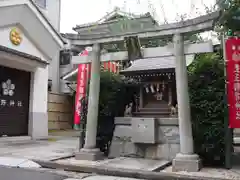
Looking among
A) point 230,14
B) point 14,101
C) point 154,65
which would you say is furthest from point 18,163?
point 14,101

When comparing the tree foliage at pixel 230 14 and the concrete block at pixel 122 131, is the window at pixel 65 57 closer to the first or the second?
the concrete block at pixel 122 131

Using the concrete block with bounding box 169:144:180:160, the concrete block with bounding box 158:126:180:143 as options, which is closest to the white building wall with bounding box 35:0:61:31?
the concrete block with bounding box 158:126:180:143

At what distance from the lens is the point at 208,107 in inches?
303

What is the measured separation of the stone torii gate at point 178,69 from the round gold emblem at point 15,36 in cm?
596

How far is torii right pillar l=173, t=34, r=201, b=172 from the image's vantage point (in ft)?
23.0

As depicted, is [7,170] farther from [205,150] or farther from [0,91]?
[0,91]

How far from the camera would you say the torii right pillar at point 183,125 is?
702cm

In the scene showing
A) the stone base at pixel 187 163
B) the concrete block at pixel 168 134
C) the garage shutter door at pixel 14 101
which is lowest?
the stone base at pixel 187 163

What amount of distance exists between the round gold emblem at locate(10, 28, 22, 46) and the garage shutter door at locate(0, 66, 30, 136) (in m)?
1.33

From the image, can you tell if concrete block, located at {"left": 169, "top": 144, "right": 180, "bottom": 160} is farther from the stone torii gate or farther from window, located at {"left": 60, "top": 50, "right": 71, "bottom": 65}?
window, located at {"left": 60, "top": 50, "right": 71, "bottom": 65}

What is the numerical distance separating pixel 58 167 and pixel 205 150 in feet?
12.9

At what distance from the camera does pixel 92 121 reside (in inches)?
336

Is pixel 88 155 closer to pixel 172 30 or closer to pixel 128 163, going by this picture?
pixel 128 163

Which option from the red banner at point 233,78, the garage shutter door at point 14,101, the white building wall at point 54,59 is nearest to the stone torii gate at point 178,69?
the red banner at point 233,78
